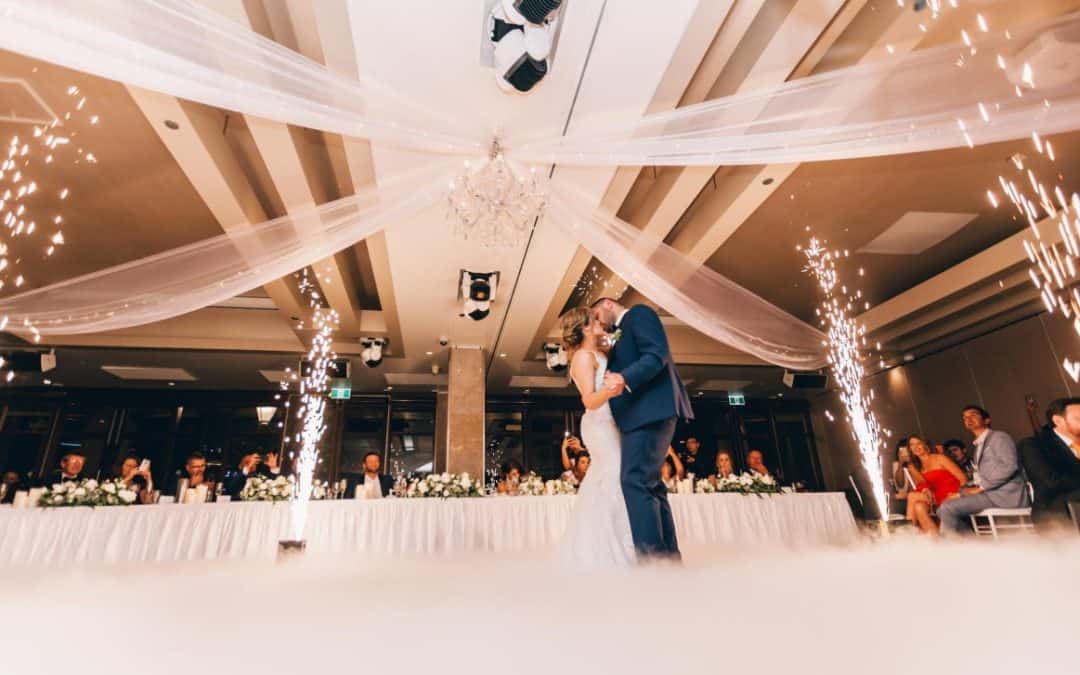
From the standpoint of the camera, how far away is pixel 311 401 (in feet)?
34.0

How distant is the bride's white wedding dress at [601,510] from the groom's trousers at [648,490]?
0.26 ft

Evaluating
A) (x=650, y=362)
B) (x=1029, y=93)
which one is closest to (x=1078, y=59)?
(x=1029, y=93)

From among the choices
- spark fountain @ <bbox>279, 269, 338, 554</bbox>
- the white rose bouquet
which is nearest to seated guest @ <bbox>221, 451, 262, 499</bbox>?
spark fountain @ <bbox>279, 269, 338, 554</bbox>

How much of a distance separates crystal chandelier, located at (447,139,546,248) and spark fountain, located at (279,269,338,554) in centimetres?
258

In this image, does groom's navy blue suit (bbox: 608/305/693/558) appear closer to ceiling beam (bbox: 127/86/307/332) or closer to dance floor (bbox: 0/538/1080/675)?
dance floor (bbox: 0/538/1080/675)

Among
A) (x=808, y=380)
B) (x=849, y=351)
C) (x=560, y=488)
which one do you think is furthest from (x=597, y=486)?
(x=808, y=380)

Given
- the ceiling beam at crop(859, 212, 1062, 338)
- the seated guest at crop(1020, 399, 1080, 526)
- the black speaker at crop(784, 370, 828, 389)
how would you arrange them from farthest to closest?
1. the black speaker at crop(784, 370, 828, 389)
2. the ceiling beam at crop(859, 212, 1062, 338)
3. the seated guest at crop(1020, 399, 1080, 526)

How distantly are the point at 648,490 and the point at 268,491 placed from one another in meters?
3.77

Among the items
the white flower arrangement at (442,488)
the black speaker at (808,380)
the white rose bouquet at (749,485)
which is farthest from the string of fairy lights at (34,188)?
the black speaker at (808,380)

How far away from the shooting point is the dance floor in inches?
39.2

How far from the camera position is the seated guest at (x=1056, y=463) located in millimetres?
3432

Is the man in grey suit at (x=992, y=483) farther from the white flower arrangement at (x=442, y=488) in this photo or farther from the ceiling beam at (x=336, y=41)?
the ceiling beam at (x=336, y=41)

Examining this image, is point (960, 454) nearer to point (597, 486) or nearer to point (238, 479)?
point (597, 486)

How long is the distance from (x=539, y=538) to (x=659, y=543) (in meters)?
2.90
